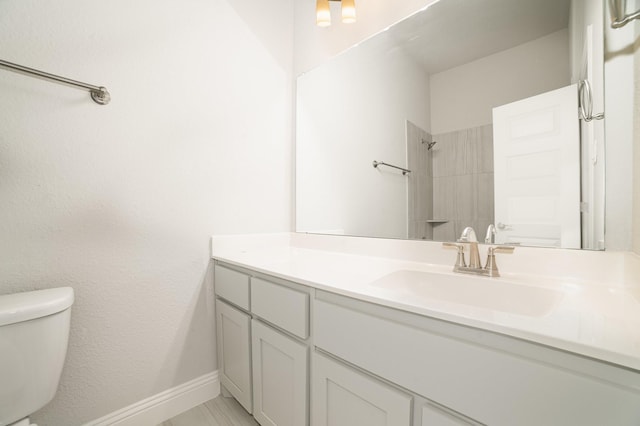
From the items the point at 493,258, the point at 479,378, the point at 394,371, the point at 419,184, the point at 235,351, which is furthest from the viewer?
the point at 235,351

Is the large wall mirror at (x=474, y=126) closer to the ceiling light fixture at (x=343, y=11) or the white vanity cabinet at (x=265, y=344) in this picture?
the ceiling light fixture at (x=343, y=11)

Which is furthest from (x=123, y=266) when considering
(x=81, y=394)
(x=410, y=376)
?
(x=410, y=376)

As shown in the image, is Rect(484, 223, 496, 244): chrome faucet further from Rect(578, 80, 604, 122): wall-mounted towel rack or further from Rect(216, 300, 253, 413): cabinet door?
Rect(216, 300, 253, 413): cabinet door

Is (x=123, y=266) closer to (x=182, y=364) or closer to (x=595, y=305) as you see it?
(x=182, y=364)

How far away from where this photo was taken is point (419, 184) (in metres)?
1.19

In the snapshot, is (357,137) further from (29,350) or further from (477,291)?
(29,350)

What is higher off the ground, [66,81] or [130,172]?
[66,81]

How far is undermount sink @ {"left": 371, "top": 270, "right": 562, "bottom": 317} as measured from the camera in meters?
0.78

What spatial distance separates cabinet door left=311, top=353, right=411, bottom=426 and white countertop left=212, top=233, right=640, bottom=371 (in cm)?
23

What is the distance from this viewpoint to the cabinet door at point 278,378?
920mm

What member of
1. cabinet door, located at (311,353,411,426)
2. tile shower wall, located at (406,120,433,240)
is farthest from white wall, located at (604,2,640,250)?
cabinet door, located at (311,353,411,426)

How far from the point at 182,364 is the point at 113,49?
4.95 feet

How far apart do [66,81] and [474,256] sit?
1658 millimetres

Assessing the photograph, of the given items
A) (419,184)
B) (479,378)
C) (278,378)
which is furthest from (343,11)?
(278,378)
